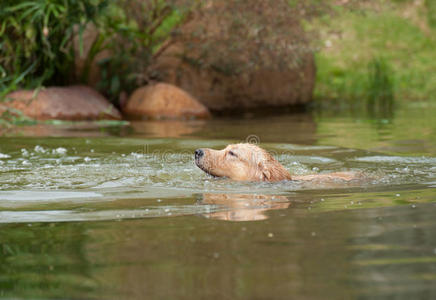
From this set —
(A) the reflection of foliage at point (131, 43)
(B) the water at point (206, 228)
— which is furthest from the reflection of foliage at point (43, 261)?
(A) the reflection of foliage at point (131, 43)

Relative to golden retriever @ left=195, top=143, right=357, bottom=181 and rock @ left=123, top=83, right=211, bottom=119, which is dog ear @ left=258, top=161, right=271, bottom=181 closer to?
golden retriever @ left=195, top=143, right=357, bottom=181

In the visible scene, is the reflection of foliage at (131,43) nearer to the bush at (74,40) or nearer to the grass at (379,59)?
the bush at (74,40)

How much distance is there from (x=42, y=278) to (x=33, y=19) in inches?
423

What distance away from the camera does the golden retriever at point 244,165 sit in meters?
7.32

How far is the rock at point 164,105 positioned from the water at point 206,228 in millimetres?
5853

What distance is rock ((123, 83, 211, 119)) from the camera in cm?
1566

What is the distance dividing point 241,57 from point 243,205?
10679 mm

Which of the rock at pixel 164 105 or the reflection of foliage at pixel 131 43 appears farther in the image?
the rock at pixel 164 105

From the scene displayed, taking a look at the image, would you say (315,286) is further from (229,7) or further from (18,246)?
(229,7)

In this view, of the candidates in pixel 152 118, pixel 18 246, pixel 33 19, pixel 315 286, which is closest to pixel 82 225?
pixel 18 246

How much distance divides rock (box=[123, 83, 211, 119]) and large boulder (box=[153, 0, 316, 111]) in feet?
3.58

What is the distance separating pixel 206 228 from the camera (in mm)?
4684

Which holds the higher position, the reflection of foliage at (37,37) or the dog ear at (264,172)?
the reflection of foliage at (37,37)

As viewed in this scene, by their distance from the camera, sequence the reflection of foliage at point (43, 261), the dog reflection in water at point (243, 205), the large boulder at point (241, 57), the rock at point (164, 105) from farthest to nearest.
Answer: the rock at point (164, 105) < the large boulder at point (241, 57) < the dog reflection in water at point (243, 205) < the reflection of foliage at point (43, 261)
